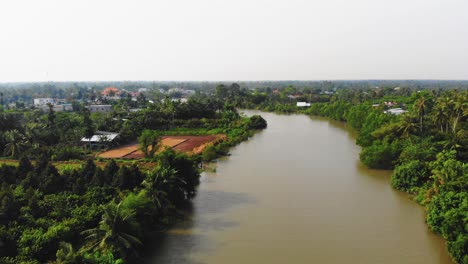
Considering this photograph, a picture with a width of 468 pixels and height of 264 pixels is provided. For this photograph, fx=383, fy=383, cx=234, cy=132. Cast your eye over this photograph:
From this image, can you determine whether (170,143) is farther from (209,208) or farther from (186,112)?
(209,208)

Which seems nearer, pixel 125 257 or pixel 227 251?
pixel 125 257

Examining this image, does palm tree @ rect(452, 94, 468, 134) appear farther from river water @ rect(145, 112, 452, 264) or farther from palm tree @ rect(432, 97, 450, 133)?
river water @ rect(145, 112, 452, 264)

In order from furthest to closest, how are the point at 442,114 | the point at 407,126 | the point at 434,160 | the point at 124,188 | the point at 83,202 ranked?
the point at 442,114 → the point at 407,126 → the point at 434,160 → the point at 124,188 → the point at 83,202

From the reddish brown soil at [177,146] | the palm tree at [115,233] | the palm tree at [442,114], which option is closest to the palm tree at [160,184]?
the palm tree at [115,233]

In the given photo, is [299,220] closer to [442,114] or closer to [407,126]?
[407,126]

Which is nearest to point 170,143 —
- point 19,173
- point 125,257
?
point 19,173

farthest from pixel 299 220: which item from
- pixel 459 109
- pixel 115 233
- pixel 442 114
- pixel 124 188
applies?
pixel 459 109
